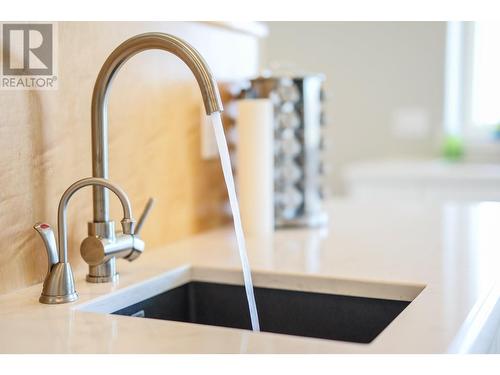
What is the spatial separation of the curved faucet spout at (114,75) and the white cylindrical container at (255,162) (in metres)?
0.51

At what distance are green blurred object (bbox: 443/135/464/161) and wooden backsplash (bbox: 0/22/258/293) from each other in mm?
2018

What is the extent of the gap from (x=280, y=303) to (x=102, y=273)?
0.28 metres

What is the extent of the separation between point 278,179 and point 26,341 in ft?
2.89

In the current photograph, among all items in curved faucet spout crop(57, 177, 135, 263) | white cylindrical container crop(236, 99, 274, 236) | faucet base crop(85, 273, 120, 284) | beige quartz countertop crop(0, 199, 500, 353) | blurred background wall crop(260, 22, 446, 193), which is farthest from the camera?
blurred background wall crop(260, 22, 446, 193)

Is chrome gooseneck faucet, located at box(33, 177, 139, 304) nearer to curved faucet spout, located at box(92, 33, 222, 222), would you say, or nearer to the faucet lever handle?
curved faucet spout, located at box(92, 33, 222, 222)

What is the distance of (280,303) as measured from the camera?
1093 millimetres

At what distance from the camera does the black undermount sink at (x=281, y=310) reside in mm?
1033

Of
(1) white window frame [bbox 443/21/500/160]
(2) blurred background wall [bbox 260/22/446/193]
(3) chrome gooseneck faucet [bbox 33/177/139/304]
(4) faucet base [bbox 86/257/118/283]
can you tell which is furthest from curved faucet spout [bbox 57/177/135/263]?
(1) white window frame [bbox 443/21/500/160]

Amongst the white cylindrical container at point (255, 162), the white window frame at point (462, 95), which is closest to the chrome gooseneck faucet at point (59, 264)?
the white cylindrical container at point (255, 162)

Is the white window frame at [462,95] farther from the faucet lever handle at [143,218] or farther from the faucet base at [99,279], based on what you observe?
the faucet base at [99,279]

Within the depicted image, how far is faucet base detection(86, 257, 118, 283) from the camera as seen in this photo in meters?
1.01

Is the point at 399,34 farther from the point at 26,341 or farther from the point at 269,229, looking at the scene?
the point at 26,341

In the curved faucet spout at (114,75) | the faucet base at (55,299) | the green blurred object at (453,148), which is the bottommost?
the faucet base at (55,299)
